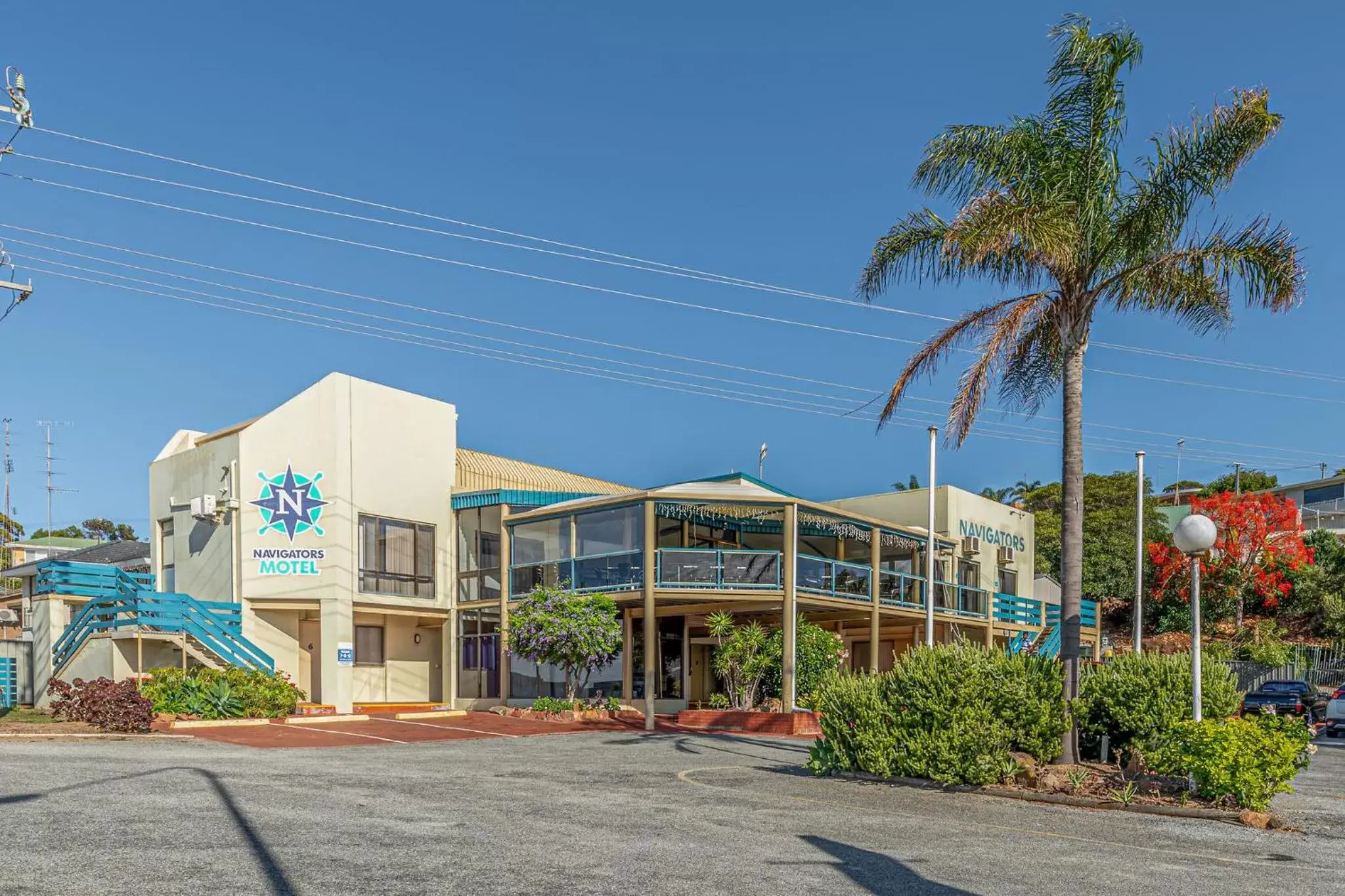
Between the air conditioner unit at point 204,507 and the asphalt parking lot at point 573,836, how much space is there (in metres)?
11.3

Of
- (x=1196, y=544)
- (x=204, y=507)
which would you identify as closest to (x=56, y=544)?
(x=204, y=507)

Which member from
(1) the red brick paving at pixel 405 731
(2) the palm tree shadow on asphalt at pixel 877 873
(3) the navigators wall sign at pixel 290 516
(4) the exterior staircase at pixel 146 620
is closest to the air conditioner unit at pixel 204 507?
(3) the navigators wall sign at pixel 290 516

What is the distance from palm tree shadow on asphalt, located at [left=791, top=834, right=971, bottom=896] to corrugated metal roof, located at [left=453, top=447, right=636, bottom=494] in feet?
67.1

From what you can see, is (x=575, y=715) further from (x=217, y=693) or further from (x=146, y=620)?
(x=146, y=620)

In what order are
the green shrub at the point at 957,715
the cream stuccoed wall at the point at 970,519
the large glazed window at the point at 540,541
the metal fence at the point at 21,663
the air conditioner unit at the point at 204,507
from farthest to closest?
the cream stuccoed wall at the point at 970,519
the metal fence at the point at 21,663
the large glazed window at the point at 540,541
the air conditioner unit at the point at 204,507
the green shrub at the point at 957,715

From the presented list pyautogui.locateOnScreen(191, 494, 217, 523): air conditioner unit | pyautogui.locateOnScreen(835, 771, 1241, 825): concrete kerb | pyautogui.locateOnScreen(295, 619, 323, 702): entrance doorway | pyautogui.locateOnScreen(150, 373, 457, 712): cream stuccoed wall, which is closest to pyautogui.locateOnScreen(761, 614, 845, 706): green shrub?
pyautogui.locateOnScreen(150, 373, 457, 712): cream stuccoed wall

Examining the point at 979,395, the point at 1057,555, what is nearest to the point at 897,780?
the point at 979,395

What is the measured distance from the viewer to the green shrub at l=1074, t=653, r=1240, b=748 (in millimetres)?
14664

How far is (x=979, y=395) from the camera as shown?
1691 cm

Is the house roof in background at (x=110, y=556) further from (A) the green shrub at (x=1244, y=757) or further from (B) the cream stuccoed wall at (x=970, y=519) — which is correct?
(A) the green shrub at (x=1244, y=757)

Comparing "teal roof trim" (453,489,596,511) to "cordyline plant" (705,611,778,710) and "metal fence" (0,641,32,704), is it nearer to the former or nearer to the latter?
"cordyline plant" (705,611,778,710)

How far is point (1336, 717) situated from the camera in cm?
2803

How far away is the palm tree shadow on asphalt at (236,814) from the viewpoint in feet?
25.6

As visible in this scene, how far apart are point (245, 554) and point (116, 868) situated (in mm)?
19501
